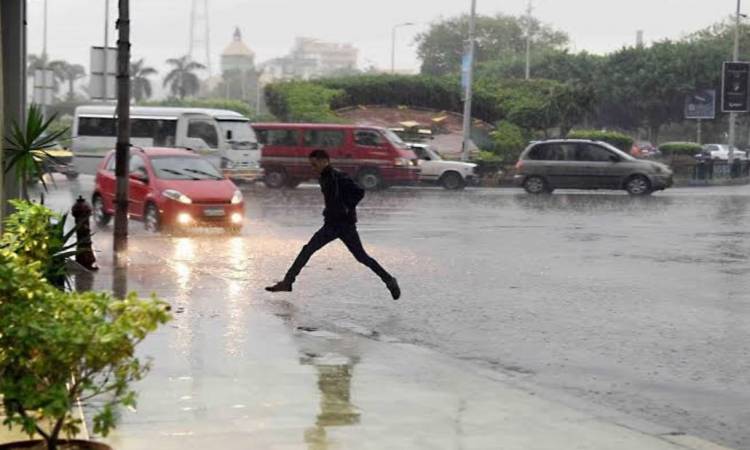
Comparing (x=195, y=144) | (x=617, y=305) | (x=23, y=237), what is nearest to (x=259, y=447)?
(x=23, y=237)

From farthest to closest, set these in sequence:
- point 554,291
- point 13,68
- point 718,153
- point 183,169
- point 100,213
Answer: point 718,153 → point 100,213 → point 183,169 → point 554,291 → point 13,68

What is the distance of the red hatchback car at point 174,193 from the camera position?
2405 cm

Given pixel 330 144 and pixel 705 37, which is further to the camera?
pixel 705 37

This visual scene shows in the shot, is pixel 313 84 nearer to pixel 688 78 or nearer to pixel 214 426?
pixel 688 78

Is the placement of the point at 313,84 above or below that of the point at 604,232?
above

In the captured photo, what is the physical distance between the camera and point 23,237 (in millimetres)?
8055

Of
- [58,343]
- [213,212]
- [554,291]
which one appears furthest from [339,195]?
[213,212]

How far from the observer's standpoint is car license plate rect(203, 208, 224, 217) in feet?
79.0

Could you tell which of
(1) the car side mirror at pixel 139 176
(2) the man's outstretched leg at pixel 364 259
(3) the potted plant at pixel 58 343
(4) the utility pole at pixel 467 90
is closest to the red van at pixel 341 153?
(4) the utility pole at pixel 467 90

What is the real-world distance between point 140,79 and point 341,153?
125507 millimetres

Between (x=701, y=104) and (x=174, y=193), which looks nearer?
(x=174, y=193)

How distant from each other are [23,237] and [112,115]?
34883 millimetres

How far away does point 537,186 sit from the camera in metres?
41.2

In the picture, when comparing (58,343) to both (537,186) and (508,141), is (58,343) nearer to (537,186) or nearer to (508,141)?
(537,186)
